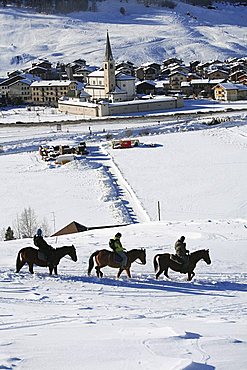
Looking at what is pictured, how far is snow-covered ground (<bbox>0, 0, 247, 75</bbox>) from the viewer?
52.8m

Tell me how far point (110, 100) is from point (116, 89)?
6.31 ft

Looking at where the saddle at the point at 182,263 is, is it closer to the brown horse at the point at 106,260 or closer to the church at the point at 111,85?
the brown horse at the point at 106,260

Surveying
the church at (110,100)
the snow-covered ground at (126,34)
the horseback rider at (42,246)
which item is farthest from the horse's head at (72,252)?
the snow-covered ground at (126,34)

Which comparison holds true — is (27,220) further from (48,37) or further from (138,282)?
(48,37)

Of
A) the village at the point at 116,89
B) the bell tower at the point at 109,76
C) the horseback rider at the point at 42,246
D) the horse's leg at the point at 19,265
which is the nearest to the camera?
the horseback rider at the point at 42,246

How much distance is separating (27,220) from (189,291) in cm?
569

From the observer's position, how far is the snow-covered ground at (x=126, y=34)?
2079 inches

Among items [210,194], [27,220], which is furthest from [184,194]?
[27,220]

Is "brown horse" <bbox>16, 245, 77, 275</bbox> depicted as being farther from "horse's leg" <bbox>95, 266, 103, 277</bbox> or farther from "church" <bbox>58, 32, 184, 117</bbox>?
"church" <bbox>58, 32, 184, 117</bbox>

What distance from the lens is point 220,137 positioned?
2089 cm

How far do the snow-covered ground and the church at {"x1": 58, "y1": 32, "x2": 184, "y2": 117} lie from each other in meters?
15.5

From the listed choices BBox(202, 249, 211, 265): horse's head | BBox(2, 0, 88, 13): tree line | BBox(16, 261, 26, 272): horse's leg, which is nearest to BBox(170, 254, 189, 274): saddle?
BBox(202, 249, 211, 265): horse's head

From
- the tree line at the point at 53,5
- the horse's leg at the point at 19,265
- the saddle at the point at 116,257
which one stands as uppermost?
the tree line at the point at 53,5

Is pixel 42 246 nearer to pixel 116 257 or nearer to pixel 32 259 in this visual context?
pixel 32 259
